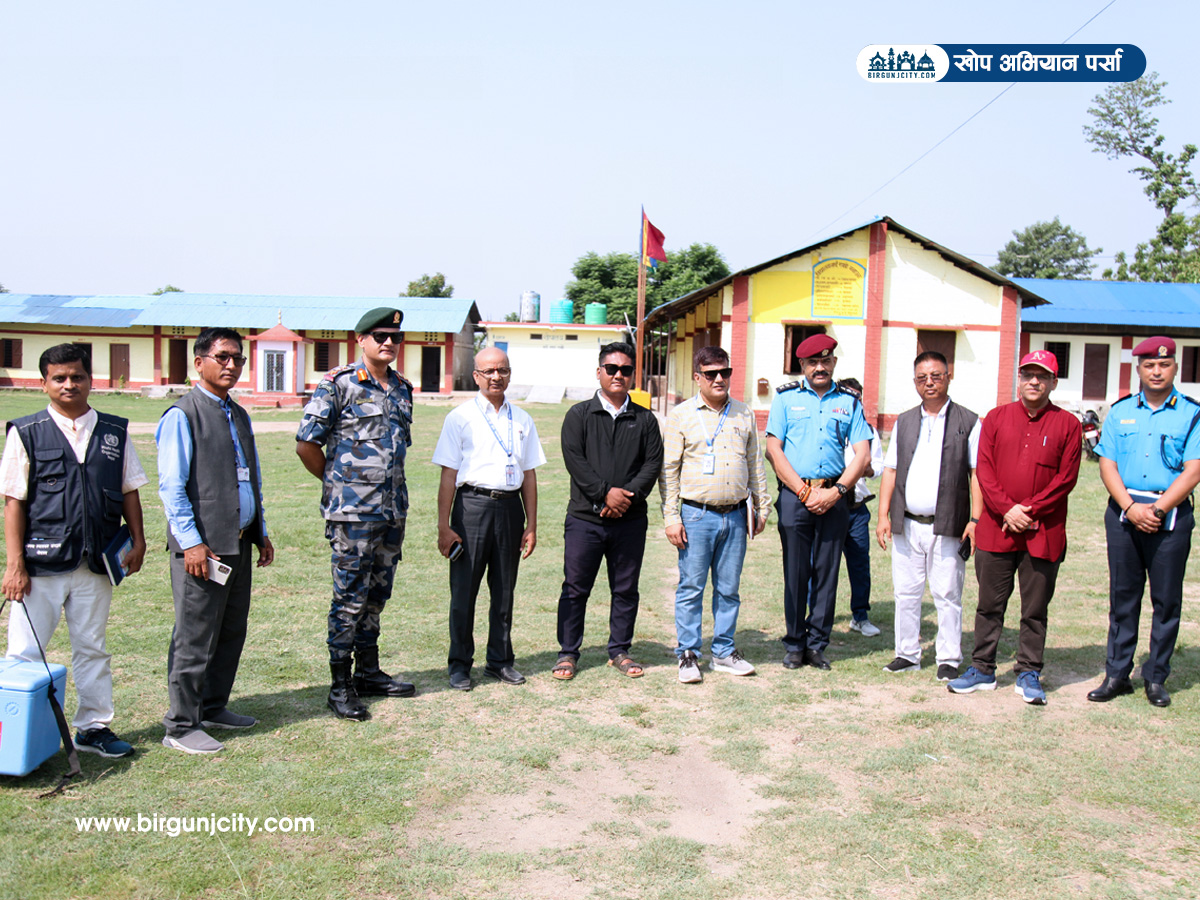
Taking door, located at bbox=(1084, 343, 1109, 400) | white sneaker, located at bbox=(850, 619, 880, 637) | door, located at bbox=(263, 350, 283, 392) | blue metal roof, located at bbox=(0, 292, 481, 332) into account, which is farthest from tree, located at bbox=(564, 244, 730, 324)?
white sneaker, located at bbox=(850, 619, 880, 637)

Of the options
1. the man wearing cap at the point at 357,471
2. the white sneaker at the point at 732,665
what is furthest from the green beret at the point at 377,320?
the white sneaker at the point at 732,665

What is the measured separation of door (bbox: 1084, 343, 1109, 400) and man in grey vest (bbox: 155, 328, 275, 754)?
2714 centimetres

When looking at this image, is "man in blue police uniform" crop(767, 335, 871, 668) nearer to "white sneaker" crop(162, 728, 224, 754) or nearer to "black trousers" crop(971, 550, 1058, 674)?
"black trousers" crop(971, 550, 1058, 674)

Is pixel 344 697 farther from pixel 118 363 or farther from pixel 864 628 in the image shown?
pixel 118 363

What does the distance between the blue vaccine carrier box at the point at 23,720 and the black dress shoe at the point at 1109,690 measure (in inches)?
197

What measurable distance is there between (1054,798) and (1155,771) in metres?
0.64

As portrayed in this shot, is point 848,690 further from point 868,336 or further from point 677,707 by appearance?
point 868,336

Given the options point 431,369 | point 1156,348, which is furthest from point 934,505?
point 431,369

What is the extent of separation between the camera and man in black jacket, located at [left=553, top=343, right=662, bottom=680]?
5.16 metres

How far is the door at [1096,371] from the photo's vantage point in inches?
1037

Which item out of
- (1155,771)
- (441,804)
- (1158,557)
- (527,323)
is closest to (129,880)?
(441,804)

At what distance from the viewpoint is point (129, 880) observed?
2.96m

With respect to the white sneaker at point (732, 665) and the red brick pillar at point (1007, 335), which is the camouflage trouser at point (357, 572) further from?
the red brick pillar at point (1007, 335)

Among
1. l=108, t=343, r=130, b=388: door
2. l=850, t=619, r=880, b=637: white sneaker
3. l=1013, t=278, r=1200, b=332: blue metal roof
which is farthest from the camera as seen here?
l=108, t=343, r=130, b=388: door
